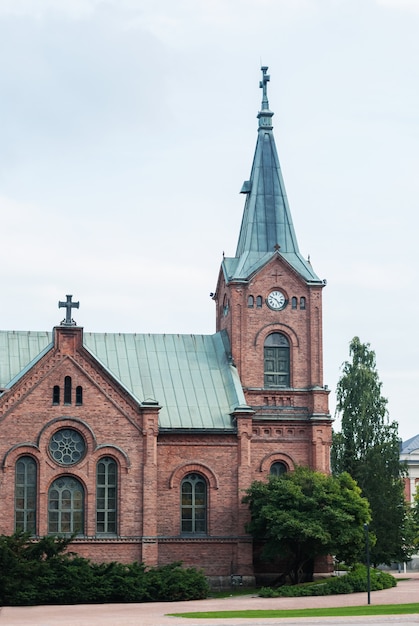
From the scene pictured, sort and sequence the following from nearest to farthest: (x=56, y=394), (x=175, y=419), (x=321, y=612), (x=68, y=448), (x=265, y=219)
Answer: (x=321, y=612), (x=68, y=448), (x=56, y=394), (x=175, y=419), (x=265, y=219)

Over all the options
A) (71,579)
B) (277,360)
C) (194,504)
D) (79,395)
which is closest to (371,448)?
(277,360)

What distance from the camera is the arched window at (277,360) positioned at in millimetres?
65312

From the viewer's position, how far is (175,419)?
6162 centimetres

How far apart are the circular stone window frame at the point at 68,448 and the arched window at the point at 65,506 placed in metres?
0.92

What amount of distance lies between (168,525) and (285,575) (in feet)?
22.5

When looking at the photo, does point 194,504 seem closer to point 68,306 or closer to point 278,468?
point 278,468

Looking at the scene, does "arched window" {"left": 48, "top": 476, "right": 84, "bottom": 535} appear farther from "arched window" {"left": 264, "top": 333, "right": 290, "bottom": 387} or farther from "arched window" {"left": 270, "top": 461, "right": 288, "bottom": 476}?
"arched window" {"left": 264, "top": 333, "right": 290, "bottom": 387}

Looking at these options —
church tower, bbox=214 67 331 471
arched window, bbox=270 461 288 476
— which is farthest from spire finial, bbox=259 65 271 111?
arched window, bbox=270 461 288 476

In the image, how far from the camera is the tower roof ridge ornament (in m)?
69.9

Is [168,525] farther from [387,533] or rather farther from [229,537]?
[387,533]

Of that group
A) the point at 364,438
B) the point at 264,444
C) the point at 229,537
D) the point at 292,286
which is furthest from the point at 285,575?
the point at 364,438

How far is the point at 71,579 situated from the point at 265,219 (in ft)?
87.5

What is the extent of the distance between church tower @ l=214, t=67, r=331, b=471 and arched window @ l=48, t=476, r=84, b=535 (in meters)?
11.3

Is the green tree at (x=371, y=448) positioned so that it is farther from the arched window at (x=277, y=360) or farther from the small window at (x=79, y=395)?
the small window at (x=79, y=395)
